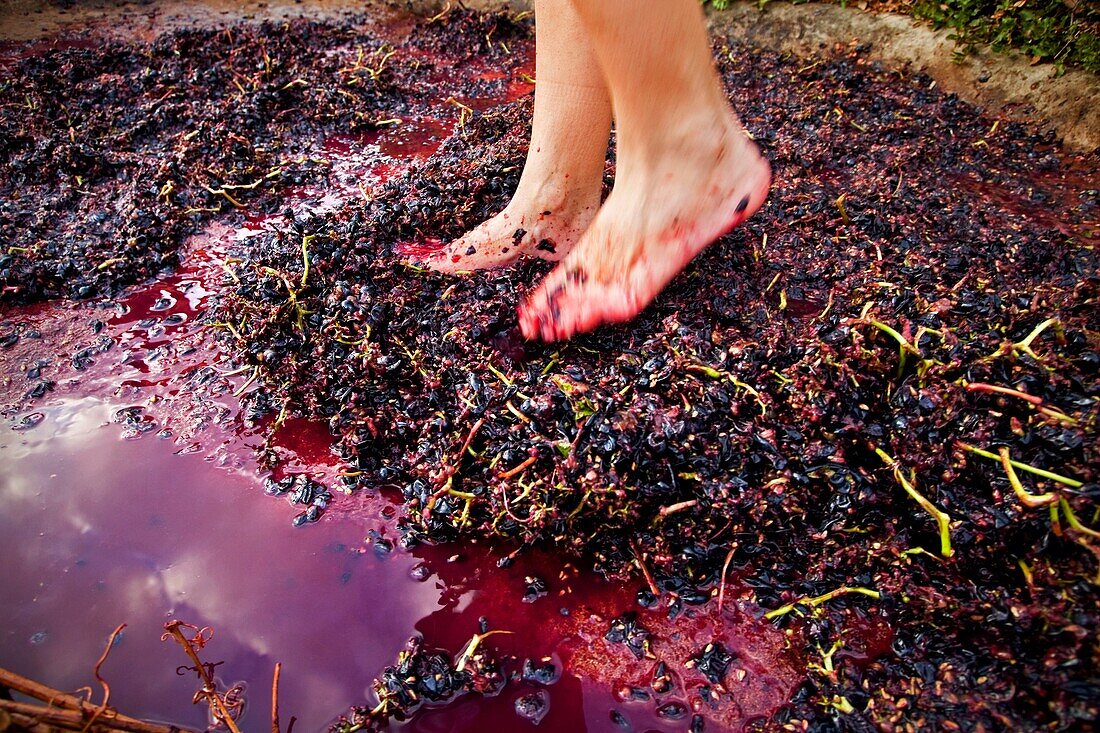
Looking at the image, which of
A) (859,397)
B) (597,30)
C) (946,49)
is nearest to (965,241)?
(859,397)

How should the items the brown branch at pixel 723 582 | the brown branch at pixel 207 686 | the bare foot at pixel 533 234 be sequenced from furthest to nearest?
the bare foot at pixel 533 234 < the brown branch at pixel 723 582 < the brown branch at pixel 207 686

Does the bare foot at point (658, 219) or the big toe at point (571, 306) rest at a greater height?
the bare foot at point (658, 219)

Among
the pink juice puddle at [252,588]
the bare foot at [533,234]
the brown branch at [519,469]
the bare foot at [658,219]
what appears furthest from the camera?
the bare foot at [533,234]

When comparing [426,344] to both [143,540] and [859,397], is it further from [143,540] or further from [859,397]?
[859,397]

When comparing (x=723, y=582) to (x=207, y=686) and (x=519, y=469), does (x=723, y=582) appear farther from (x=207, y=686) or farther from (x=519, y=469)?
(x=207, y=686)

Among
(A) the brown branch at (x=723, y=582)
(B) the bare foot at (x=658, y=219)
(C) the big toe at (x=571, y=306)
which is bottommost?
(A) the brown branch at (x=723, y=582)

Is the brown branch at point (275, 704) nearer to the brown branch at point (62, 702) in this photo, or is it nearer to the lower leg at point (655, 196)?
the brown branch at point (62, 702)

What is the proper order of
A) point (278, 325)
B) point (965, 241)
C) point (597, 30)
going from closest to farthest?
point (597, 30) → point (278, 325) → point (965, 241)

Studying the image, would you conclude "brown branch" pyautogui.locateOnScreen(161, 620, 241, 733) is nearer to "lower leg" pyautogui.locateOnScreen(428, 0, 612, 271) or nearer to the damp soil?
the damp soil

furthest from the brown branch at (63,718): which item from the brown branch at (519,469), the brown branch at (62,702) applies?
the brown branch at (519,469)
